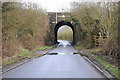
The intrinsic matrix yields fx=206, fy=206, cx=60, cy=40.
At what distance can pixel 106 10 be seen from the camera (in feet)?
64.6

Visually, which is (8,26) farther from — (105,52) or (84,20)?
(84,20)

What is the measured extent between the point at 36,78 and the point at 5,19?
7.88m

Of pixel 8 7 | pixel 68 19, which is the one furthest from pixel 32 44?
pixel 68 19

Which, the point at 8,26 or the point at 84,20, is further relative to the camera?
the point at 84,20

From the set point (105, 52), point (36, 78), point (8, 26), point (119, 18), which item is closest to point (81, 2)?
point (105, 52)

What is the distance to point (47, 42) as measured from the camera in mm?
40594

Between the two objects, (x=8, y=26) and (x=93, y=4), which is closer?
(x=8, y=26)

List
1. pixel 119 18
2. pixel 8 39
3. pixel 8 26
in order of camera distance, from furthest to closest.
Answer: pixel 8 39 → pixel 8 26 → pixel 119 18

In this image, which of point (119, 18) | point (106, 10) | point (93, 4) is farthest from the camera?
point (93, 4)

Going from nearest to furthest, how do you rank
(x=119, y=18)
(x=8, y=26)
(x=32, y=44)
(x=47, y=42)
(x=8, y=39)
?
(x=119, y=18) < (x=8, y=26) < (x=8, y=39) < (x=32, y=44) < (x=47, y=42)

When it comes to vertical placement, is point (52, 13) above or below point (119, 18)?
above

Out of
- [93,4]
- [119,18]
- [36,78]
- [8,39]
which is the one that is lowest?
[36,78]

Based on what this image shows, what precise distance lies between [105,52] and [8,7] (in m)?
8.73

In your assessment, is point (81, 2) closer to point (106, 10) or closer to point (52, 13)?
point (106, 10)
